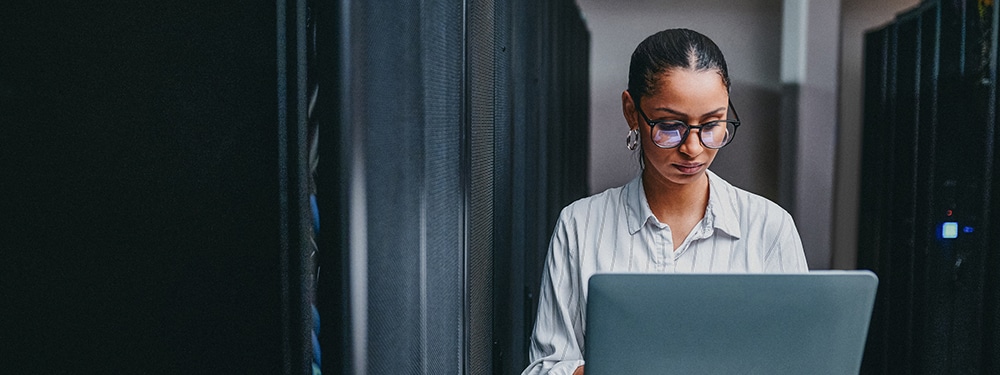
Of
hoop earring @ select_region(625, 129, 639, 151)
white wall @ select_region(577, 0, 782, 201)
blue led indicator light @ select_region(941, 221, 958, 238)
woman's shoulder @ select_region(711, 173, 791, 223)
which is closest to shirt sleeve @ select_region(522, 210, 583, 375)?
hoop earring @ select_region(625, 129, 639, 151)

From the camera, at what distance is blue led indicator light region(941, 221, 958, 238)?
210 cm

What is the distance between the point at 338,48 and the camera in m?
0.56

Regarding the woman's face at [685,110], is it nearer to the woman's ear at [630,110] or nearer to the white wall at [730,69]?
the woman's ear at [630,110]

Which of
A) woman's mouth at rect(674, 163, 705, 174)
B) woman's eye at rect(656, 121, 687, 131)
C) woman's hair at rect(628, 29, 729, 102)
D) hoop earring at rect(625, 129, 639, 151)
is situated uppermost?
woman's hair at rect(628, 29, 729, 102)

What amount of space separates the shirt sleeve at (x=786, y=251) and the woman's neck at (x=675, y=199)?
0.37 feet

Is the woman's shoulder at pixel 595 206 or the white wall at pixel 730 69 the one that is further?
the white wall at pixel 730 69

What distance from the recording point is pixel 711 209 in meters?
1.20

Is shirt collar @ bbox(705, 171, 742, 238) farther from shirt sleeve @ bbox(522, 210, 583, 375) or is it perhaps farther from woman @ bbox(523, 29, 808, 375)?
shirt sleeve @ bbox(522, 210, 583, 375)

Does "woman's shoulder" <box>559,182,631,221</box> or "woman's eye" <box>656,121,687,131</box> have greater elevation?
"woman's eye" <box>656,121,687,131</box>

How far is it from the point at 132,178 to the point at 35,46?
14cm

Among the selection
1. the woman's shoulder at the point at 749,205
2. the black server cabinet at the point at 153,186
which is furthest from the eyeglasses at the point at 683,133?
the black server cabinet at the point at 153,186

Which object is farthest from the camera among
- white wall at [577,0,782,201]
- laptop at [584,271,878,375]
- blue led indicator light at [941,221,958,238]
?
white wall at [577,0,782,201]

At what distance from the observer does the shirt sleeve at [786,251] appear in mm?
1184

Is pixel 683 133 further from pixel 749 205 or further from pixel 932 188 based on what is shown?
pixel 932 188
